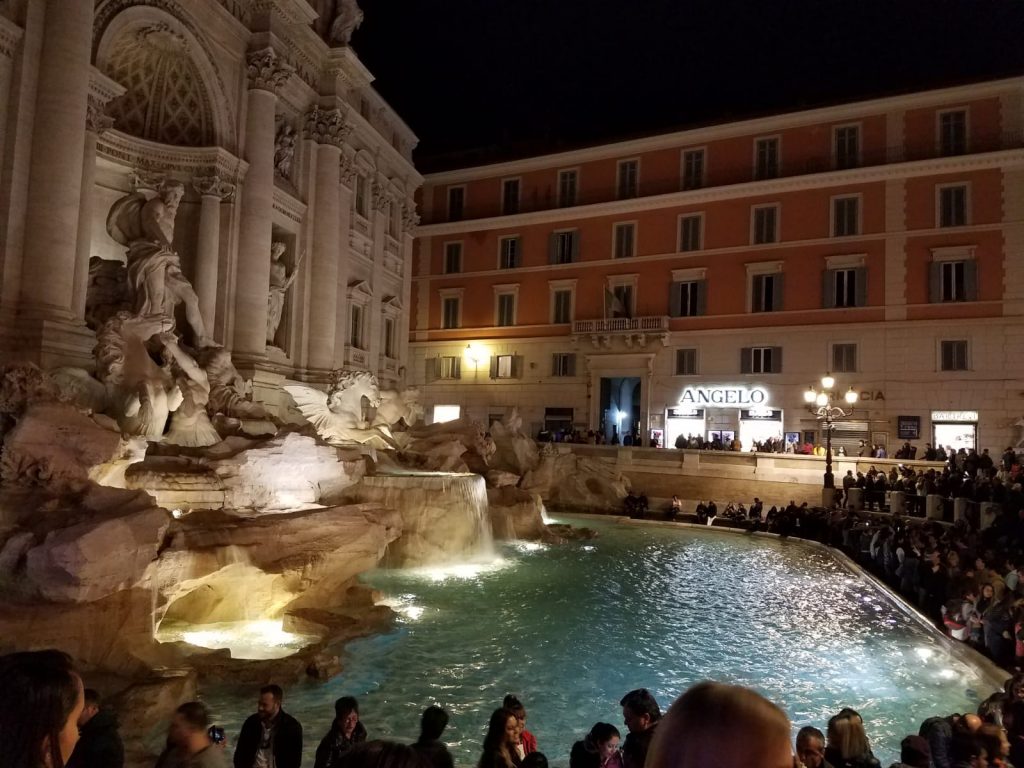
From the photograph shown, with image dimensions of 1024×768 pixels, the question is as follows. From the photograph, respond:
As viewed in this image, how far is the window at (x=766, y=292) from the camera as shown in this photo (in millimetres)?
25047

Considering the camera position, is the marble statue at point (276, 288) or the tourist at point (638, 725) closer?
the tourist at point (638, 725)

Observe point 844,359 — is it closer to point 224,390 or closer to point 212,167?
point 224,390

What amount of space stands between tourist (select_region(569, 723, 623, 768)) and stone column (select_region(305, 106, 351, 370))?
16.4m

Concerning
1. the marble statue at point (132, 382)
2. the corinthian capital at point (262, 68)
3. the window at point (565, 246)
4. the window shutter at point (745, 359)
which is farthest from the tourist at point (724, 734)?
the window at point (565, 246)

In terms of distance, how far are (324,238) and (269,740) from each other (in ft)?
55.7

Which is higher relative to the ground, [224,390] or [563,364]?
[563,364]

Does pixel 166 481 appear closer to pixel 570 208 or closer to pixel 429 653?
pixel 429 653

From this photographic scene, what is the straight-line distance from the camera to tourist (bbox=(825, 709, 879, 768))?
370cm

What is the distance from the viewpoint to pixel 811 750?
3.35 metres

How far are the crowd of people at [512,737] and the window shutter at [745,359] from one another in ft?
69.1

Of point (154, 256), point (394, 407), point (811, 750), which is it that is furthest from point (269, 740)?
point (394, 407)

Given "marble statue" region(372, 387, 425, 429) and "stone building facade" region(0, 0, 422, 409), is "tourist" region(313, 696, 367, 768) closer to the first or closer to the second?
"stone building facade" region(0, 0, 422, 409)

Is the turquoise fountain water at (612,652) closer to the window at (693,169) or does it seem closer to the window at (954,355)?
the window at (954,355)

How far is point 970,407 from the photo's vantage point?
21562 millimetres
